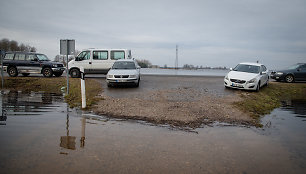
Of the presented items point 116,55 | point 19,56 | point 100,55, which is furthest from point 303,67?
point 19,56

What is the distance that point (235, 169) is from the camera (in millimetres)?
3359

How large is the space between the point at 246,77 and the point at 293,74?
7.70 m

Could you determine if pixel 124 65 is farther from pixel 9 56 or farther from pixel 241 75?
pixel 9 56

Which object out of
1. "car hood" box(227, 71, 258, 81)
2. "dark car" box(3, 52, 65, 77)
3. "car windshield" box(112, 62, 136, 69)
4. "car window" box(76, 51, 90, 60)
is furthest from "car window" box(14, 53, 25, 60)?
"car hood" box(227, 71, 258, 81)

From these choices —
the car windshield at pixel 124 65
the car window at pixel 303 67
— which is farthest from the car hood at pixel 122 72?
the car window at pixel 303 67

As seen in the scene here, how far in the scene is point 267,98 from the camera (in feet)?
34.2

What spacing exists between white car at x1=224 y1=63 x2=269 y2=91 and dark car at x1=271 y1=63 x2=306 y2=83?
17.1ft

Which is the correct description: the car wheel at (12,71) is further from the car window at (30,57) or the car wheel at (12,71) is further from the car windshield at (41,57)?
the car windshield at (41,57)

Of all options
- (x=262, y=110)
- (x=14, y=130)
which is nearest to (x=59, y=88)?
(x=14, y=130)

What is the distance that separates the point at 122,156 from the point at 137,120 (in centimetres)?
239

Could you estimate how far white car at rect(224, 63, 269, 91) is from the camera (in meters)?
11.6

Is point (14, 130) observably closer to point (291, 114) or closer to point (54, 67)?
point (291, 114)

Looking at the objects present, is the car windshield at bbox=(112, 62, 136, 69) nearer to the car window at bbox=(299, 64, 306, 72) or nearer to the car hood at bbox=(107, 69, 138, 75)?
the car hood at bbox=(107, 69, 138, 75)

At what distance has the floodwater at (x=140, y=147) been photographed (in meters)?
3.37
